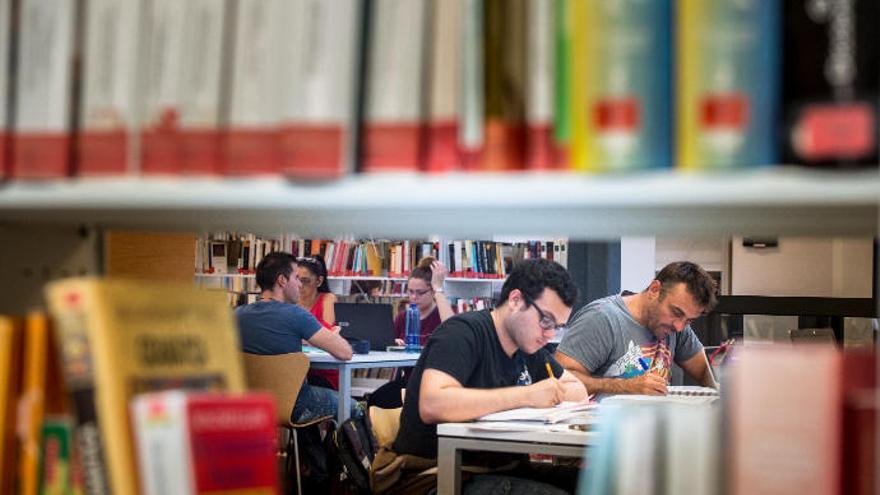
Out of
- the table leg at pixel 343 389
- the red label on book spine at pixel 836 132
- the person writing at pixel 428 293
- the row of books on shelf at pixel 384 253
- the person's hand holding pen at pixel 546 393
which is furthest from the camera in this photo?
the row of books on shelf at pixel 384 253

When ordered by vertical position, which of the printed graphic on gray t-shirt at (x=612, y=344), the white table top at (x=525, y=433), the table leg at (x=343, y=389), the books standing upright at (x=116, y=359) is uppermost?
the books standing upright at (x=116, y=359)

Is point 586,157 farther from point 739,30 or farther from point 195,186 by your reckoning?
point 195,186

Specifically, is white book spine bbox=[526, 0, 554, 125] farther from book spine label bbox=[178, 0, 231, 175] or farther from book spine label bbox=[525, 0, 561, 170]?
book spine label bbox=[178, 0, 231, 175]

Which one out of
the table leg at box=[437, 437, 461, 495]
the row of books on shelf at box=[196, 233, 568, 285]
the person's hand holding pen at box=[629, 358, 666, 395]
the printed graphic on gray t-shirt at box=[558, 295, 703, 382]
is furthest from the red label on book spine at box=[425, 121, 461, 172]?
the row of books on shelf at box=[196, 233, 568, 285]

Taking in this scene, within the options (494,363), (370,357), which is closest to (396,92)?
(494,363)

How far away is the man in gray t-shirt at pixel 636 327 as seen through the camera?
4.30m

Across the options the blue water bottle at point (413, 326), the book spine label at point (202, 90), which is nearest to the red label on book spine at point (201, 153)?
the book spine label at point (202, 90)

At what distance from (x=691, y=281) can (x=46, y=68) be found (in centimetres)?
365

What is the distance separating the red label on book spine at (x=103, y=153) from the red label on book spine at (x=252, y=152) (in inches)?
4.9

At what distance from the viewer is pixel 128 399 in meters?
0.94

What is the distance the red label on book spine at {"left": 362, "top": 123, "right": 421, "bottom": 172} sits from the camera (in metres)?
0.91

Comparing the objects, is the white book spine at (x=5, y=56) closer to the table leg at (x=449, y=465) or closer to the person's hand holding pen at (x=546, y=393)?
the table leg at (x=449, y=465)

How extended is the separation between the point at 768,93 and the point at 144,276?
1.11m

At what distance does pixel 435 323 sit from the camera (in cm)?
758
